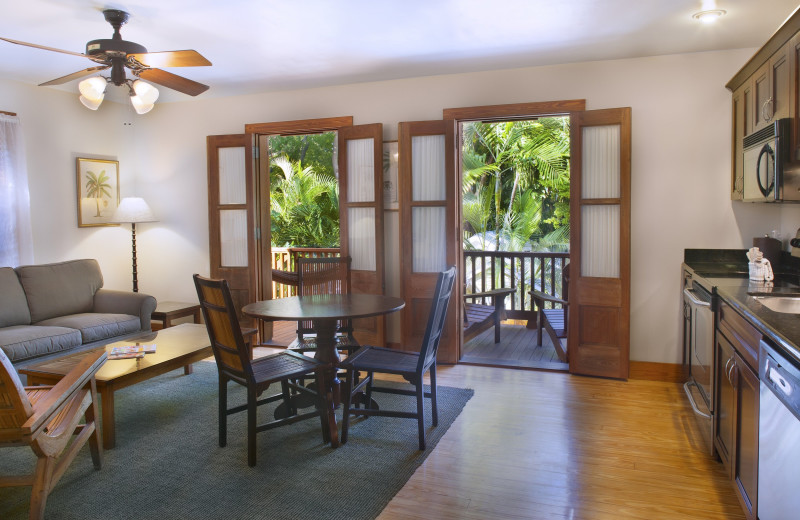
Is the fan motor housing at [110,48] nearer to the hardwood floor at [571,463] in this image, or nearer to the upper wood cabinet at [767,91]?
the hardwood floor at [571,463]

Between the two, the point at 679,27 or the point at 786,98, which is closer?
Answer: the point at 786,98

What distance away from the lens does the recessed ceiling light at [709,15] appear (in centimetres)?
329

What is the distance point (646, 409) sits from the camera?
3.68m

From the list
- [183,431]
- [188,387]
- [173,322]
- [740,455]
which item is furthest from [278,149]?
[740,455]

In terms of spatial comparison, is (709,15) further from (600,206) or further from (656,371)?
(656,371)

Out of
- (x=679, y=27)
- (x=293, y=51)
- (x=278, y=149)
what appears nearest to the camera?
(x=679, y=27)

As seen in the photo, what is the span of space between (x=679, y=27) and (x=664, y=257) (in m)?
1.61

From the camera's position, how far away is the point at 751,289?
285cm

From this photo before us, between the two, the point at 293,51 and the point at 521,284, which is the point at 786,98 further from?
the point at 521,284

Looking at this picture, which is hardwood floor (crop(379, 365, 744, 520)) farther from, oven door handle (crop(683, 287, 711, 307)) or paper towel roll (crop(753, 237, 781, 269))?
paper towel roll (crop(753, 237, 781, 269))

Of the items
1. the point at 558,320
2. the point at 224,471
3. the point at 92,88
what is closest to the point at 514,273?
the point at 558,320

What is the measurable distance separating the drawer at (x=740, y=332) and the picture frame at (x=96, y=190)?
541cm

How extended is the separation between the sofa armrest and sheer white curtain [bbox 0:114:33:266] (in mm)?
704

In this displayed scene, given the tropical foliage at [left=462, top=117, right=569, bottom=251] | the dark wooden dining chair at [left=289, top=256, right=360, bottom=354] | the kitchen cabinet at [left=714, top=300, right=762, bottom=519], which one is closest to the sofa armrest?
the dark wooden dining chair at [left=289, top=256, right=360, bottom=354]
